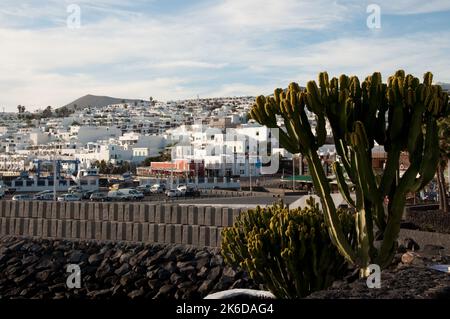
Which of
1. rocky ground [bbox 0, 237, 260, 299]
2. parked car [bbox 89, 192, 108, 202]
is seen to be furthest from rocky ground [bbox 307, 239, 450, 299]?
parked car [bbox 89, 192, 108, 202]

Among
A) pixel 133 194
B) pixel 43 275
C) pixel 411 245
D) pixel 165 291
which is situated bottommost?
pixel 43 275

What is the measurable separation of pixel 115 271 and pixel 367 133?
14.4 metres

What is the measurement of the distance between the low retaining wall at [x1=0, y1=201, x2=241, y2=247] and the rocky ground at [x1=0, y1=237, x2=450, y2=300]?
0.43 m

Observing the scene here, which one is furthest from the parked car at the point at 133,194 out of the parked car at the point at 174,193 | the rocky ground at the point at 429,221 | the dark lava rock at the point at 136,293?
the dark lava rock at the point at 136,293

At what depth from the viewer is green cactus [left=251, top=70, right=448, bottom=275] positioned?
39.8ft

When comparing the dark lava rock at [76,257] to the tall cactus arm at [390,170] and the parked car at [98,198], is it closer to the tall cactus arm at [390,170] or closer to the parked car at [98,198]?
the tall cactus arm at [390,170]

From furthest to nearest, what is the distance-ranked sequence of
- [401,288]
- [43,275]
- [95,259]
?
[95,259]
[43,275]
[401,288]

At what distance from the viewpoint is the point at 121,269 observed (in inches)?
958

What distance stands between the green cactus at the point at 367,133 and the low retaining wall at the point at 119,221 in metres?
10.9

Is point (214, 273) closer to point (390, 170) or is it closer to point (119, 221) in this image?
point (119, 221)

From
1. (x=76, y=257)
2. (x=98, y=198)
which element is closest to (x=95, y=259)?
(x=76, y=257)

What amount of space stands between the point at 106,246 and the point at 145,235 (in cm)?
183

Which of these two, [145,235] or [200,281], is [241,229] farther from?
[145,235]
